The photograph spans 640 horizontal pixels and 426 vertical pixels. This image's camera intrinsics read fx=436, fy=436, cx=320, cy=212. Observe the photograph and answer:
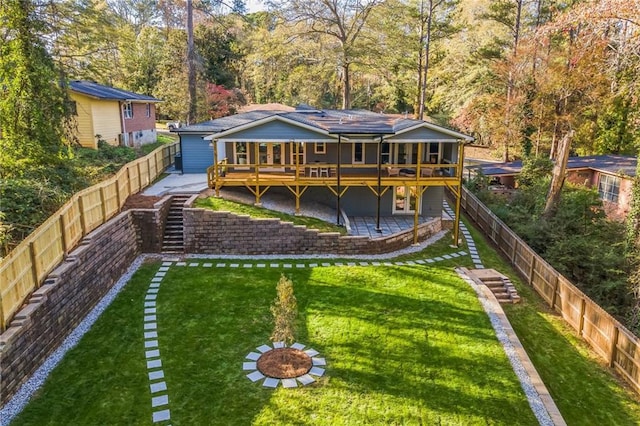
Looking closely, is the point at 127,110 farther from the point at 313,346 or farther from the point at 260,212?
the point at 313,346

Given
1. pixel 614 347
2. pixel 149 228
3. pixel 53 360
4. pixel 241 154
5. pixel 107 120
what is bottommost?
pixel 614 347

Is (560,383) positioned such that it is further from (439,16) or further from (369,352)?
(439,16)

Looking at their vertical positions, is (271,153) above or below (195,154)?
above

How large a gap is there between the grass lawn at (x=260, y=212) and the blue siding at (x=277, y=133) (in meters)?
2.88

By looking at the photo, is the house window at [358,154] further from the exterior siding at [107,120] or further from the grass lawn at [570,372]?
the exterior siding at [107,120]

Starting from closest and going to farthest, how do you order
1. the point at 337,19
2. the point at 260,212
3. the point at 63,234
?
the point at 63,234 < the point at 260,212 < the point at 337,19

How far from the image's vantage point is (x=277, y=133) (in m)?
18.6

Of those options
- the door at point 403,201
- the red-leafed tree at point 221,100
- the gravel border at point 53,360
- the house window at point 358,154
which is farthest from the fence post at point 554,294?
the red-leafed tree at point 221,100

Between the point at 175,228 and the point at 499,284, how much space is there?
40.4 ft

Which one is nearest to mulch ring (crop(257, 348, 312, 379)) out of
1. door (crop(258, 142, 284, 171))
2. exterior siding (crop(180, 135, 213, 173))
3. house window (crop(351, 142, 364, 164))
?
door (crop(258, 142, 284, 171))

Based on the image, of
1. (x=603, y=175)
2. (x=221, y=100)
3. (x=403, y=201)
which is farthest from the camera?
(x=221, y=100)

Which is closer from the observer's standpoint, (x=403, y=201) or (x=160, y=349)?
(x=160, y=349)

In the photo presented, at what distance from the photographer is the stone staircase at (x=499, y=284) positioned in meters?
15.0

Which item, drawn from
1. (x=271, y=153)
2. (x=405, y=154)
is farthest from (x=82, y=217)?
(x=405, y=154)
